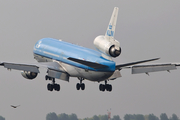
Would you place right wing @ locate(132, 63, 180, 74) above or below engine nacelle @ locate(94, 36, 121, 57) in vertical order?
below

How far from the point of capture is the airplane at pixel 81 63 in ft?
279

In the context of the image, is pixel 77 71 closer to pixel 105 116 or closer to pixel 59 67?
pixel 59 67

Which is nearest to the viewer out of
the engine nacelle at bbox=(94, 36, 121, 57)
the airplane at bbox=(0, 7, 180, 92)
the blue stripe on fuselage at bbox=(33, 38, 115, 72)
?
the engine nacelle at bbox=(94, 36, 121, 57)

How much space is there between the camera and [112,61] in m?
86.4

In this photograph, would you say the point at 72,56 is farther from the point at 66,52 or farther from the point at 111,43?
the point at 111,43

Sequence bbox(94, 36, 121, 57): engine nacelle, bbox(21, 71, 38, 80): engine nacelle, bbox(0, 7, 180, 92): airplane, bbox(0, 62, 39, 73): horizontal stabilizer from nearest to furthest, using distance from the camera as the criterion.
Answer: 1. bbox(94, 36, 121, 57): engine nacelle
2. bbox(0, 7, 180, 92): airplane
3. bbox(0, 62, 39, 73): horizontal stabilizer
4. bbox(21, 71, 38, 80): engine nacelle

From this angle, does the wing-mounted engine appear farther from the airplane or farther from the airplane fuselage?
the airplane fuselage

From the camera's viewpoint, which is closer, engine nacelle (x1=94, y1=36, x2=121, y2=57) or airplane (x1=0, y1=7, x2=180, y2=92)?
engine nacelle (x1=94, y1=36, x2=121, y2=57)

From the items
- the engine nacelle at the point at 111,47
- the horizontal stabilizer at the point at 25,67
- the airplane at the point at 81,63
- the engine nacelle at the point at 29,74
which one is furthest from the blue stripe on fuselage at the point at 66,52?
the horizontal stabilizer at the point at 25,67

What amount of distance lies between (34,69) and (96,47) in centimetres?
1179

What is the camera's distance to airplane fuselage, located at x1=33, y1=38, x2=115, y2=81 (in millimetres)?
87375

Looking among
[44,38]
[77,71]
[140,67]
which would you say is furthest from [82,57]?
[44,38]

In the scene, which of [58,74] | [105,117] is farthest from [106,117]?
[58,74]

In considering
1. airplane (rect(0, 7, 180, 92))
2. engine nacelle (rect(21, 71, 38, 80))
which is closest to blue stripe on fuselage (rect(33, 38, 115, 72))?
airplane (rect(0, 7, 180, 92))
